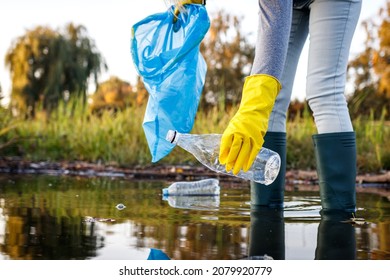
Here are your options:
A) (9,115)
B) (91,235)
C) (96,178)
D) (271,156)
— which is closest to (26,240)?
(91,235)

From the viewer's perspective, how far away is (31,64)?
31703 mm

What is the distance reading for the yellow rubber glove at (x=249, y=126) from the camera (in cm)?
268

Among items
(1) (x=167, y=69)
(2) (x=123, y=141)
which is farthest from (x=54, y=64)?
(1) (x=167, y=69)

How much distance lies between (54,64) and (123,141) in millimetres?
24893

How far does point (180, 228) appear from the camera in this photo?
289 centimetres

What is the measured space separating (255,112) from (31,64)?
30.3 metres

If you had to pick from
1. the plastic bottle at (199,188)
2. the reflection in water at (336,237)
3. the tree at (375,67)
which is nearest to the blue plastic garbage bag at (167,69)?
the reflection in water at (336,237)

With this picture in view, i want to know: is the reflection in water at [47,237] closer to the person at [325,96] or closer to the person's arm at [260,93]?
the person's arm at [260,93]

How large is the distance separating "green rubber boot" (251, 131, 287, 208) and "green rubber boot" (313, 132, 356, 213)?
0.26 m

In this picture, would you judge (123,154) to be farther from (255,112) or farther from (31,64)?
(31,64)

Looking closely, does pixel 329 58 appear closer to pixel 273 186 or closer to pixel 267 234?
pixel 273 186

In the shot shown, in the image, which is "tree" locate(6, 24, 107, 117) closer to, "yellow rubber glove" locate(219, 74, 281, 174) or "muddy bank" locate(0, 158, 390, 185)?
"muddy bank" locate(0, 158, 390, 185)

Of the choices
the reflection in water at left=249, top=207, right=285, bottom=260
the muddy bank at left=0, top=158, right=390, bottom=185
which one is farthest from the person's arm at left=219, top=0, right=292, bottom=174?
the muddy bank at left=0, top=158, right=390, bottom=185

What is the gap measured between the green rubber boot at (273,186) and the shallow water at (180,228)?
3.2 inches
